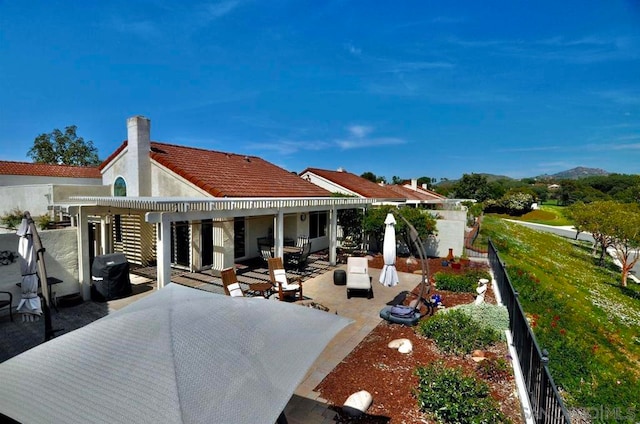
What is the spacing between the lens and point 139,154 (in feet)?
57.3

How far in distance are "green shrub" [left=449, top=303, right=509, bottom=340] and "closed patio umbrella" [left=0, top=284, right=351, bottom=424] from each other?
22.0ft

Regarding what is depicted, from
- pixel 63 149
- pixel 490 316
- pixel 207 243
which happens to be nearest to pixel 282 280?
pixel 207 243

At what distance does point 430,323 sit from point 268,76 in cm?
2725

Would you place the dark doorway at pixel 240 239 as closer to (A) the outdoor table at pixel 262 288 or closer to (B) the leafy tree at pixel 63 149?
(A) the outdoor table at pixel 262 288

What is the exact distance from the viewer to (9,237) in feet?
33.0

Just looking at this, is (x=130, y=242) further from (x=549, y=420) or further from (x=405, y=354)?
(x=549, y=420)

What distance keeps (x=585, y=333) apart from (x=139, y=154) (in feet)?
74.3

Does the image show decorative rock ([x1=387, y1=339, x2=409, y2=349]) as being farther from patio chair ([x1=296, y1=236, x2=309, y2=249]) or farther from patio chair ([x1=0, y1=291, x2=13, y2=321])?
patio chair ([x1=296, y1=236, x2=309, y2=249])

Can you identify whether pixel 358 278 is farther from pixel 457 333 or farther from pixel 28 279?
pixel 28 279

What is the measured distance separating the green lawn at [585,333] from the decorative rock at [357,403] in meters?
7.18

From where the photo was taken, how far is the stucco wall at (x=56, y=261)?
1007cm

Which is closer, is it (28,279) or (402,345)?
(28,279)

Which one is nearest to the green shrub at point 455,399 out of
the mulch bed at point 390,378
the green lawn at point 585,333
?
the mulch bed at point 390,378

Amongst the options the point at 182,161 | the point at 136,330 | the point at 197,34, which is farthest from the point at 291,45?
the point at 136,330
